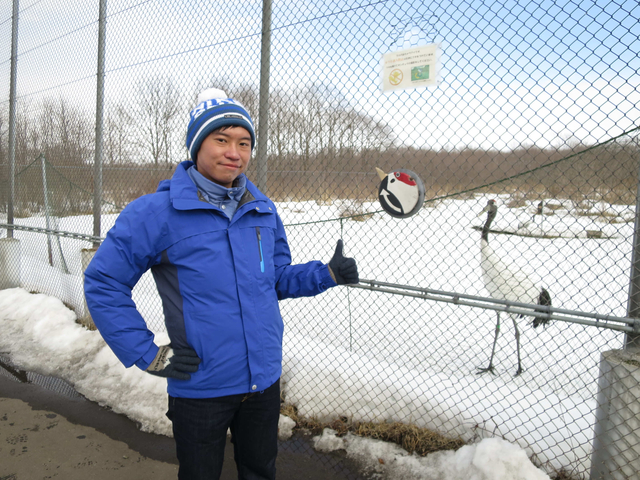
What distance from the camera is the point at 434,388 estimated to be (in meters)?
3.55

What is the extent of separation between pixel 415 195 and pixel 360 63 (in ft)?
4.03

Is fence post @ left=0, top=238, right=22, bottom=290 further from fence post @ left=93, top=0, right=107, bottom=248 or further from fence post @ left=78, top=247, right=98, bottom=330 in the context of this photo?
fence post @ left=93, top=0, right=107, bottom=248

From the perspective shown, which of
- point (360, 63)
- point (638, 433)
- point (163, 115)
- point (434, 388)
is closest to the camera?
point (638, 433)

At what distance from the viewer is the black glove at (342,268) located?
1990mm

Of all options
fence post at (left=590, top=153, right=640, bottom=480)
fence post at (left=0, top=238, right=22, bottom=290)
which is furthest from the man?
fence post at (left=0, top=238, right=22, bottom=290)

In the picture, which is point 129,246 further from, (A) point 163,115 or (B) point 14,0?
(B) point 14,0

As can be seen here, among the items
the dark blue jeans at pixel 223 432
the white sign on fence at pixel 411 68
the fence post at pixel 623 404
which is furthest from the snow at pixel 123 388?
the white sign on fence at pixel 411 68

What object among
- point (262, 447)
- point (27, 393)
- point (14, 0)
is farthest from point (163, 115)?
point (14, 0)

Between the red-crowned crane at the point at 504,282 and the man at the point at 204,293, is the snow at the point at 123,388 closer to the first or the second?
the man at the point at 204,293

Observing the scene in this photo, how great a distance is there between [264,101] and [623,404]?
3.12m

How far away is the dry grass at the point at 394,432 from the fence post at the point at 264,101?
6.43ft

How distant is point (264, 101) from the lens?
131 inches

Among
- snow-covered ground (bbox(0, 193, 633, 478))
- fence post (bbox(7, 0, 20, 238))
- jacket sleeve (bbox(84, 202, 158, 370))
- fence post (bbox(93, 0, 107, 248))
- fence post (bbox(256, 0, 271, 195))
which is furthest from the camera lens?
fence post (bbox(7, 0, 20, 238))

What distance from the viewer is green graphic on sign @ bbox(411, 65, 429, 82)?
2.47 metres
